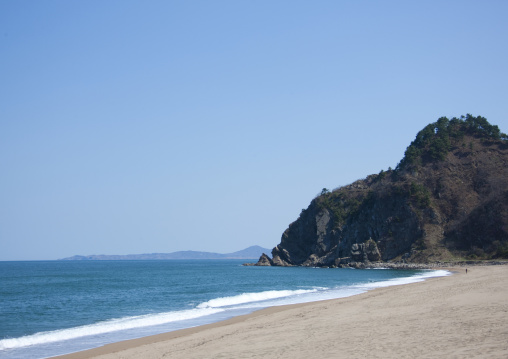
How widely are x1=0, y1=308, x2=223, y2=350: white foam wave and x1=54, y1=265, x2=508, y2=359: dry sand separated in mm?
4012

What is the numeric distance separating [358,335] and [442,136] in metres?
94.8

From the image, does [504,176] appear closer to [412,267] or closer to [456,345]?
[412,267]

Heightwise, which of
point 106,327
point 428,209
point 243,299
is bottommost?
point 243,299

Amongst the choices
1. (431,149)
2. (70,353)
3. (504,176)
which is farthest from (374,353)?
(431,149)

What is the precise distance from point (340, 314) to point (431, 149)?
273 ft

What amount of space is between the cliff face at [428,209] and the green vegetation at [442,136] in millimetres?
221

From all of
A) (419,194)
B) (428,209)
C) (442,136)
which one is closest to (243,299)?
(428,209)

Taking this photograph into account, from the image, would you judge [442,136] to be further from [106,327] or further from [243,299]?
[106,327]

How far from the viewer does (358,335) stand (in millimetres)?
14758

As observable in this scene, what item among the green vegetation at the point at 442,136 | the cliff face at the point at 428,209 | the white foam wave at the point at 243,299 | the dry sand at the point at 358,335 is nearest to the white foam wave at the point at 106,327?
the white foam wave at the point at 243,299

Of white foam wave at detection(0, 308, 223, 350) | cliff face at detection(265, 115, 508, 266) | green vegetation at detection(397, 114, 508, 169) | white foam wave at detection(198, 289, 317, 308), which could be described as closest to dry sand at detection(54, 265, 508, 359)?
white foam wave at detection(0, 308, 223, 350)

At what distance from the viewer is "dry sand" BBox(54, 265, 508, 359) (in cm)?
1206

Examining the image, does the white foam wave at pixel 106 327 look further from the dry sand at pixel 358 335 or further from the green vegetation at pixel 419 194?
the green vegetation at pixel 419 194

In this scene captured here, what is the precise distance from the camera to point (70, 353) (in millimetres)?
16938
